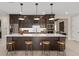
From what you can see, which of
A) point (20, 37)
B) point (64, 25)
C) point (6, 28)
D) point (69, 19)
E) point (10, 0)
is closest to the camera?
point (10, 0)

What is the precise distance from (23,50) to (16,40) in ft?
2.32

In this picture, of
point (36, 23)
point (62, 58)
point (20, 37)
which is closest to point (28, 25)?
point (36, 23)

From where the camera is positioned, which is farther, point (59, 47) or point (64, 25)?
point (64, 25)

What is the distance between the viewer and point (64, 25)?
16.1 metres

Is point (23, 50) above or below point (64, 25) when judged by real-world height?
A: below

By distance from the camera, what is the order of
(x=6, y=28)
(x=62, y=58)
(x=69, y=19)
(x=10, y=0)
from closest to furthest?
1. (x=62, y=58)
2. (x=10, y=0)
3. (x=6, y=28)
4. (x=69, y=19)

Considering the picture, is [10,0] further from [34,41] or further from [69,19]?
[69,19]

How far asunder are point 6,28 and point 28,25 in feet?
8.85

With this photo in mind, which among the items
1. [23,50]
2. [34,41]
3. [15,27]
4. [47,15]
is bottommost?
[23,50]

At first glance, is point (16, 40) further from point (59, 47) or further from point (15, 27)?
point (15, 27)

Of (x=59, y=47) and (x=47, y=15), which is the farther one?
(x=47, y=15)

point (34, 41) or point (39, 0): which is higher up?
point (39, 0)

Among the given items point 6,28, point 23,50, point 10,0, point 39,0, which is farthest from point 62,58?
point 6,28

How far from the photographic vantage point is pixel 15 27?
12148 mm
